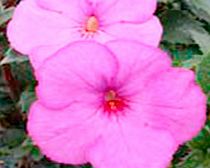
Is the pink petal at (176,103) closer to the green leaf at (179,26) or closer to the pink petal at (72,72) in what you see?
the pink petal at (72,72)

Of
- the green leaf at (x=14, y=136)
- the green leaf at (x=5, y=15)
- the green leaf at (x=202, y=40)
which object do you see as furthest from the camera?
the green leaf at (x=14, y=136)

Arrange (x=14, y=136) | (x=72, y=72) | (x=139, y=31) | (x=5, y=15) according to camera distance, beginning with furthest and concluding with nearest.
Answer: (x=14, y=136) → (x=5, y=15) → (x=139, y=31) → (x=72, y=72)

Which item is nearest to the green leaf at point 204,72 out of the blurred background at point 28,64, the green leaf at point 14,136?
the blurred background at point 28,64

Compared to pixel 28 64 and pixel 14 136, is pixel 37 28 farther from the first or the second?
pixel 14 136

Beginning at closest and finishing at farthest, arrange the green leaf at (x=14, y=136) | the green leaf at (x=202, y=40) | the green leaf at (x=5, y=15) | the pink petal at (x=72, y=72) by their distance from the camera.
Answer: the pink petal at (x=72, y=72)
the green leaf at (x=202, y=40)
the green leaf at (x=5, y=15)
the green leaf at (x=14, y=136)

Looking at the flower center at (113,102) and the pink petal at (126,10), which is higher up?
the pink petal at (126,10)

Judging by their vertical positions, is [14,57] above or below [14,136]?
above

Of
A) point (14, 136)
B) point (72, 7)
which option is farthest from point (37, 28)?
point (14, 136)
